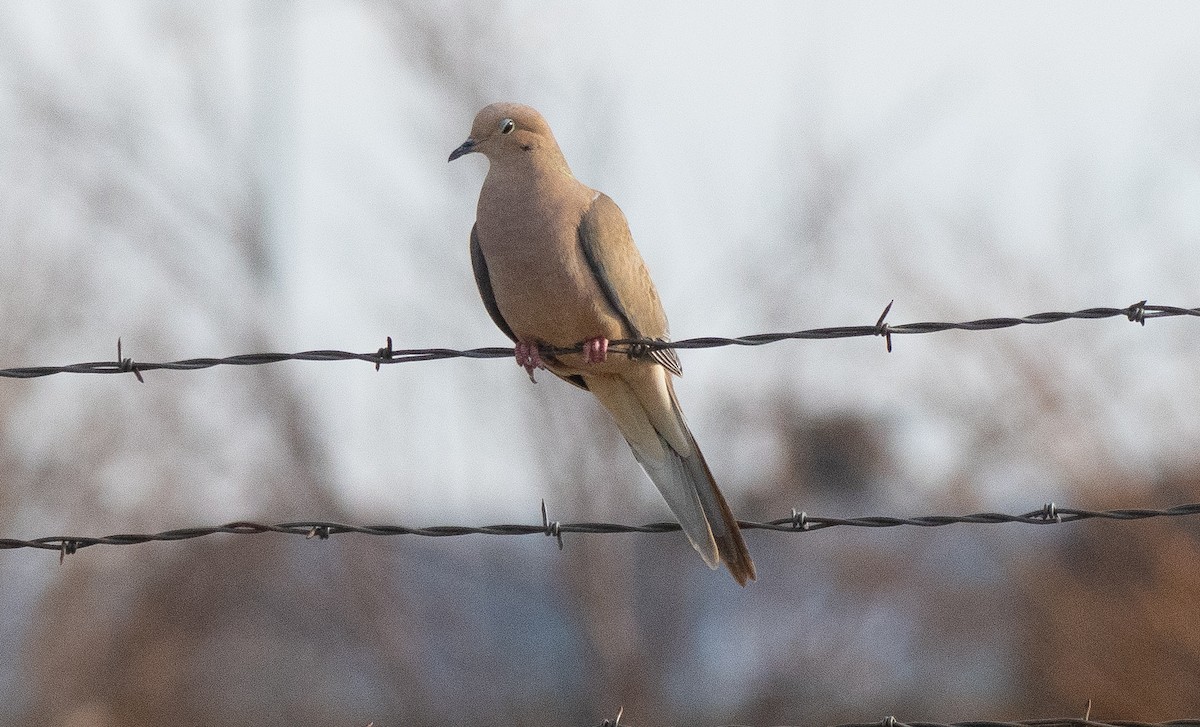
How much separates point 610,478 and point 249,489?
159 inches

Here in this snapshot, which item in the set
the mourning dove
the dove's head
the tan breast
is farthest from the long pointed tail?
the dove's head

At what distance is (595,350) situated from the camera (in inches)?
172

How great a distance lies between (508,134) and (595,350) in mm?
929

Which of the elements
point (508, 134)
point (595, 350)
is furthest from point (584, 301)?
point (508, 134)

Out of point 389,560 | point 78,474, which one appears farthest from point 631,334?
point 78,474

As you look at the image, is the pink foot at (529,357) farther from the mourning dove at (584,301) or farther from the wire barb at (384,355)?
the wire barb at (384,355)

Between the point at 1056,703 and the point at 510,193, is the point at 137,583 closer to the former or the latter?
the point at 1056,703

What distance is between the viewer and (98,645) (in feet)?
52.2

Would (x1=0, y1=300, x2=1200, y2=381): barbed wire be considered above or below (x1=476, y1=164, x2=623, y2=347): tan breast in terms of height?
below

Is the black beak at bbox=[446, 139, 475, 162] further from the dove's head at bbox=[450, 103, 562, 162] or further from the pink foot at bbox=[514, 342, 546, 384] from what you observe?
the pink foot at bbox=[514, 342, 546, 384]

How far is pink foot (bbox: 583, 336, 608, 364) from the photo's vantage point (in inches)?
172

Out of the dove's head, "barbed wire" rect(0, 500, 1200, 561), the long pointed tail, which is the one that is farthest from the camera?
the dove's head

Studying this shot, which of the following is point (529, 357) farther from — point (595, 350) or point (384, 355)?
point (384, 355)

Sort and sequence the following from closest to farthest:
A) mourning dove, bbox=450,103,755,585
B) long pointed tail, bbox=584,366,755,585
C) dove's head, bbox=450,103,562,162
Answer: long pointed tail, bbox=584,366,755,585 → mourning dove, bbox=450,103,755,585 → dove's head, bbox=450,103,562,162
